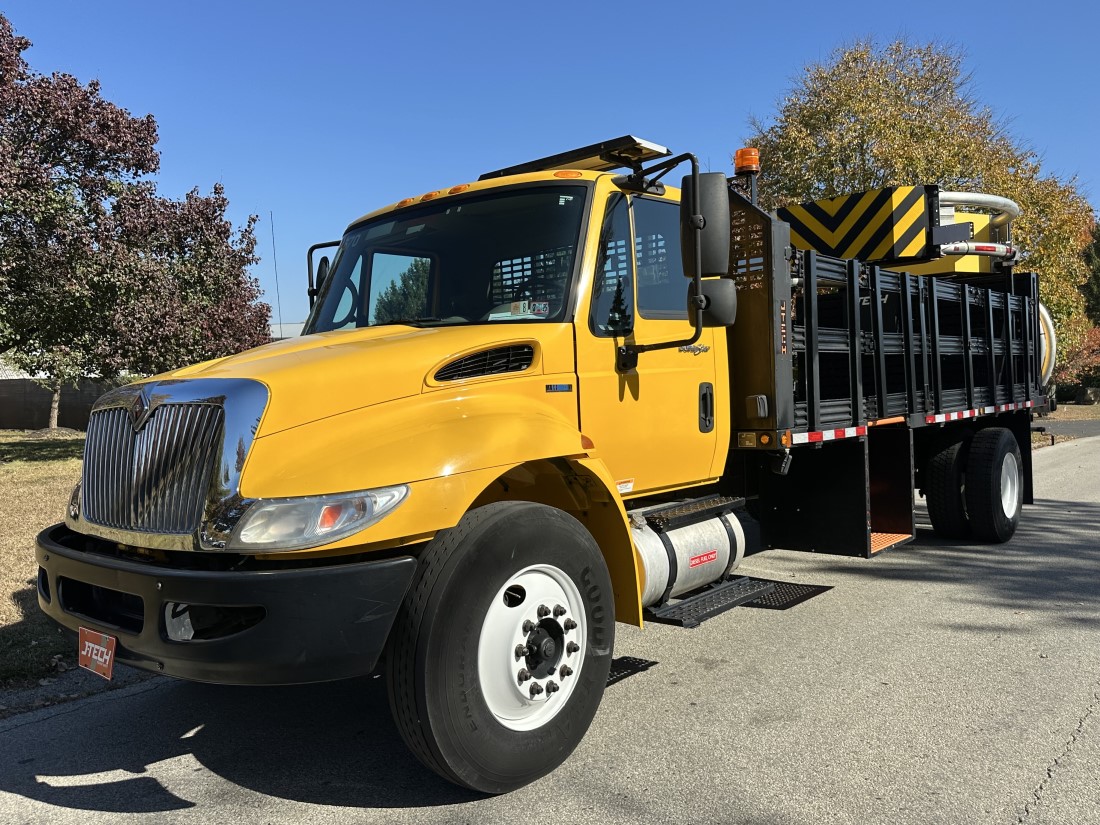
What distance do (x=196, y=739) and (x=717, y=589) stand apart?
9.11 ft

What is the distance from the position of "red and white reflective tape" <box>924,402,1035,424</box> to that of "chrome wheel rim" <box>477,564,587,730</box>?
13.9 ft

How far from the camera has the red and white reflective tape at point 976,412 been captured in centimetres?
670

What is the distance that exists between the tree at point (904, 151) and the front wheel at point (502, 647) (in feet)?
56.1

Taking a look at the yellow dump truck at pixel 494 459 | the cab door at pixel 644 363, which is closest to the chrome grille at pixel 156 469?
the yellow dump truck at pixel 494 459

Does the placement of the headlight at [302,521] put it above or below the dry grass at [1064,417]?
above

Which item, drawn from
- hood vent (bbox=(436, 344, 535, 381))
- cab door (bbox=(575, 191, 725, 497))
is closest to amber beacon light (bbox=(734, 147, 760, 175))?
cab door (bbox=(575, 191, 725, 497))

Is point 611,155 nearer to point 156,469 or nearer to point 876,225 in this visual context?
point 156,469

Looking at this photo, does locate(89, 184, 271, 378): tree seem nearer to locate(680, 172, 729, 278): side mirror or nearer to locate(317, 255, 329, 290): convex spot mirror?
locate(317, 255, 329, 290): convex spot mirror

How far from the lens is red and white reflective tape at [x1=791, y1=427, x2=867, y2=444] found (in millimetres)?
5023

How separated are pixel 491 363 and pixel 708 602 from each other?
193cm

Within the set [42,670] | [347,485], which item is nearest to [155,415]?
[347,485]

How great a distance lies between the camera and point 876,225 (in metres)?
7.34

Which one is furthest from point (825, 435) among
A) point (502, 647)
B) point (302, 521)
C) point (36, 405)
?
point (36, 405)

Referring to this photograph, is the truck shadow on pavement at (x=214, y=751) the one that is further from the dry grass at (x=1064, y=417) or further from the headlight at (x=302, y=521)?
the dry grass at (x=1064, y=417)
